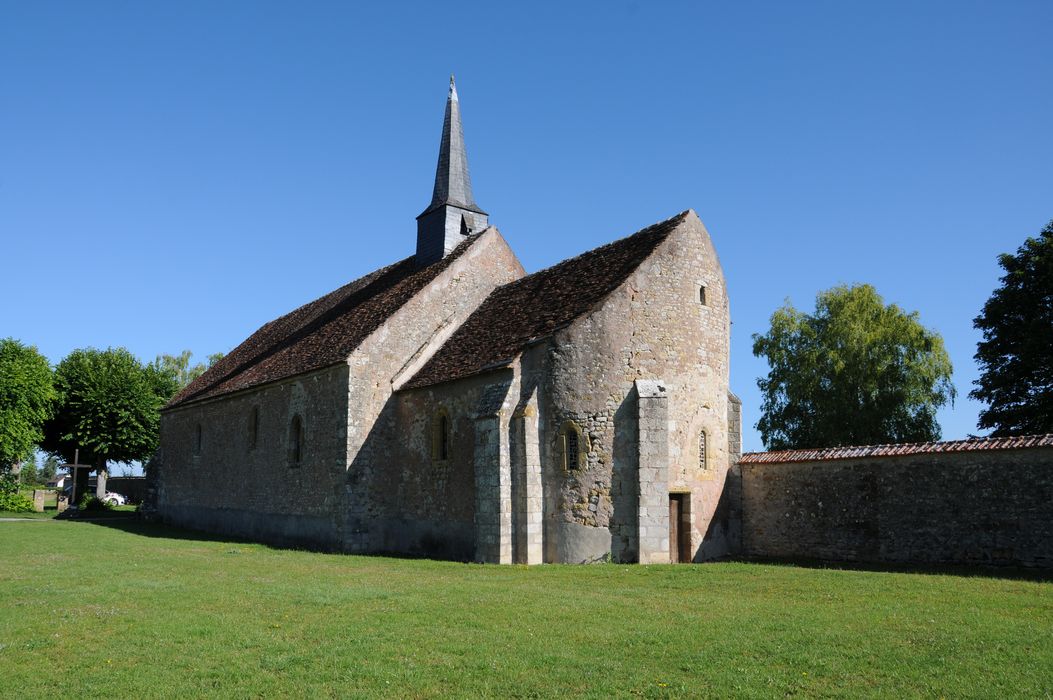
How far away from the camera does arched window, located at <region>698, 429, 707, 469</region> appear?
19.1m

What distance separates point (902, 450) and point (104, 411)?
4360cm

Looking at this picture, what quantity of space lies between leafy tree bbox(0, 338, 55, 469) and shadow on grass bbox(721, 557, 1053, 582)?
38.6 m

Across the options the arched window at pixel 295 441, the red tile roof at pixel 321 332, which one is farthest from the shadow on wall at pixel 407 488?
the arched window at pixel 295 441

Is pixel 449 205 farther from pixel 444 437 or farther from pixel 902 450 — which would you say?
pixel 902 450

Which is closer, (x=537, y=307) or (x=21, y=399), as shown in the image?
(x=537, y=307)

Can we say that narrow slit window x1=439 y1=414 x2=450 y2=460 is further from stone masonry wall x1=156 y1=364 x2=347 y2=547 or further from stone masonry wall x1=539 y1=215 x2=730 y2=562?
stone masonry wall x1=539 y1=215 x2=730 y2=562

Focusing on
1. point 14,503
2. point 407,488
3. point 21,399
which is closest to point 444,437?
point 407,488

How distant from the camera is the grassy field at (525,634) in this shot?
7.39 meters

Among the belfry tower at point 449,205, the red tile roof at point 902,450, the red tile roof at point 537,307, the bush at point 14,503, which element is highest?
the belfry tower at point 449,205

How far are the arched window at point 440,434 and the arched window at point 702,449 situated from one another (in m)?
6.33

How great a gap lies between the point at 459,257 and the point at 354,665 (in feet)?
57.3

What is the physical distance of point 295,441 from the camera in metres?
24.5

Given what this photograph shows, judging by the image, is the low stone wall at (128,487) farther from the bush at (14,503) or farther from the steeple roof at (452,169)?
the steeple roof at (452,169)

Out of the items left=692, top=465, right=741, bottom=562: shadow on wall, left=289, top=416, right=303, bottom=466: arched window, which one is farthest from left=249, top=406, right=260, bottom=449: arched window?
left=692, top=465, right=741, bottom=562: shadow on wall
